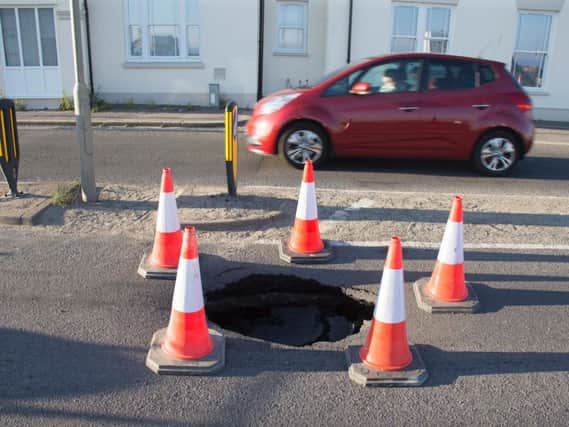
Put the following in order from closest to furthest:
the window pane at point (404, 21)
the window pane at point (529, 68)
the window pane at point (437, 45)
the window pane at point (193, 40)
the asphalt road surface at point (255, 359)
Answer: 1. the asphalt road surface at point (255, 359)
2. the window pane at point (404, 21)
3. the window pane at point (193, 40)
4. the window pane at point (437, 45)
5. the window pane at point (529, 68)

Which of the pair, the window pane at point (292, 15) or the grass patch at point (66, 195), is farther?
the window pane at point (292, 15)

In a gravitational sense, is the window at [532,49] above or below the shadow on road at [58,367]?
above

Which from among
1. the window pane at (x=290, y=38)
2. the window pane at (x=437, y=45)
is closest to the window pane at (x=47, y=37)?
the window pane at (x=290, y=38)

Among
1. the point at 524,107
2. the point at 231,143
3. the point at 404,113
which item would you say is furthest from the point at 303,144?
the point at 524,107

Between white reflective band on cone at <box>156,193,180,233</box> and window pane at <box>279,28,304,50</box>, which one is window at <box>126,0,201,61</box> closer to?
window pane at <box>279,28,304,50</box>

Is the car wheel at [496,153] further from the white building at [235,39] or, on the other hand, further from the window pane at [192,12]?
the window pane at [192,12]

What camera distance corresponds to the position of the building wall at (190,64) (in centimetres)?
1533

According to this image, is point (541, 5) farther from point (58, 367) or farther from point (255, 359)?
point (58, 367)

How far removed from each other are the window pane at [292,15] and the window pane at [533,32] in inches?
247

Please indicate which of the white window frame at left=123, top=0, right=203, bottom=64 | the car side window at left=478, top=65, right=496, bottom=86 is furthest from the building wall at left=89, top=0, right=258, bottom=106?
the car side window at left=478, top=65, right=496, bottom=86

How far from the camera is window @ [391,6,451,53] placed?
15688 millimetres

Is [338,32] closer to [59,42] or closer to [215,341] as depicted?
[59,42]

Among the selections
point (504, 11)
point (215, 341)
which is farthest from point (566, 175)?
point (504, 11)

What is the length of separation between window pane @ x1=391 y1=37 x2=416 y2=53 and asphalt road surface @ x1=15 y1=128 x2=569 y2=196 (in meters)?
6.06
